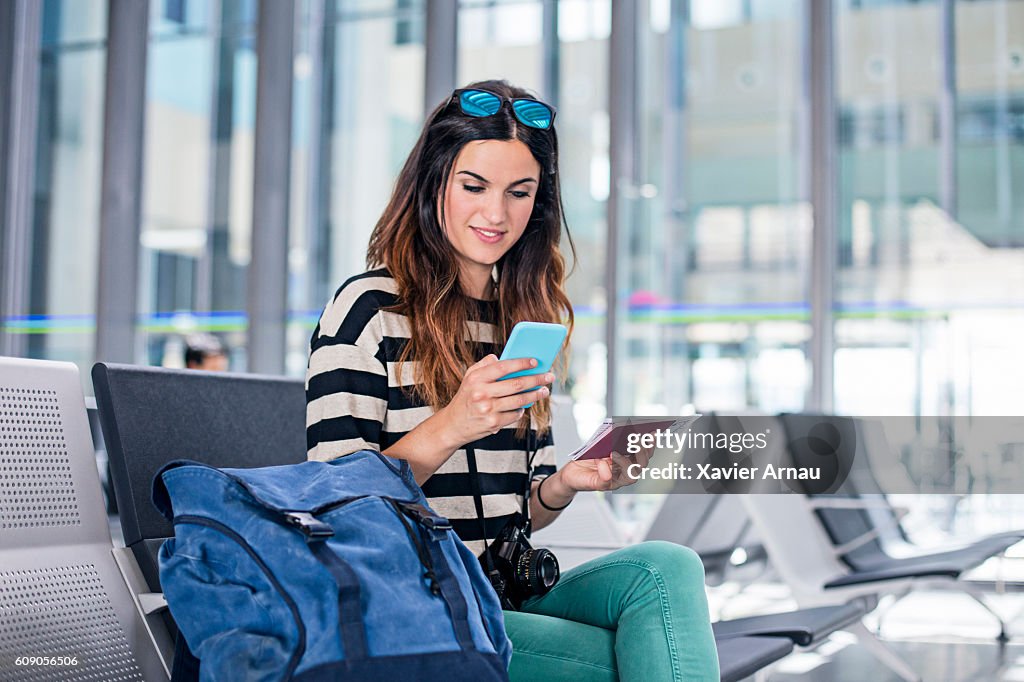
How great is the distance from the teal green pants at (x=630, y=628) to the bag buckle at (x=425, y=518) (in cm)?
32

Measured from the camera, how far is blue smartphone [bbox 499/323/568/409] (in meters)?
1.52

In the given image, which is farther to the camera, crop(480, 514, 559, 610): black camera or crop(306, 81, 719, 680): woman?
crop(480, 514, 559, 610): black camera

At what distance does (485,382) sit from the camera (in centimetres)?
155

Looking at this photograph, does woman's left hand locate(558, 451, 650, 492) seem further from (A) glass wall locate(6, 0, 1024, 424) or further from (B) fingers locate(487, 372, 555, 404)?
(A) glass wall locate(6, 0, 1024, 424)

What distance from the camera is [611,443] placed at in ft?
5.95

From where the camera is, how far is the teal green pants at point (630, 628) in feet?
5.34

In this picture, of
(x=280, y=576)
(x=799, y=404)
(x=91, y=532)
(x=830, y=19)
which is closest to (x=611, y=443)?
(x=280, y=576)

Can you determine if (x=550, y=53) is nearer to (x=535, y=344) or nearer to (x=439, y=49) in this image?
(x=439, y=49)

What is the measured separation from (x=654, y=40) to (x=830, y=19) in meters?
1.04

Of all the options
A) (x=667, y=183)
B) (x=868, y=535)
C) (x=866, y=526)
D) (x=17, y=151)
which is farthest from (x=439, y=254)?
(x=17, y=151)

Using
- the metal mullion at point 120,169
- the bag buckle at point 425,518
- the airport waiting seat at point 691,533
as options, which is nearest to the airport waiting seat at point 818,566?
the airport waiting seat at point 691,533

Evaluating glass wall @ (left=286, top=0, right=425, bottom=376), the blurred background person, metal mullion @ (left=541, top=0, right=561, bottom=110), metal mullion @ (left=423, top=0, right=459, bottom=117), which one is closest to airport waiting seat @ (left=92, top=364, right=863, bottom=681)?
the blurred background person

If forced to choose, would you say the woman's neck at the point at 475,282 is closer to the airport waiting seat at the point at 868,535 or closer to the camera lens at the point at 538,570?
the camera lens at the point at 538,570

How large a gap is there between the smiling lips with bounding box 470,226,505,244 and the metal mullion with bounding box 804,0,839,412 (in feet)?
15.1
